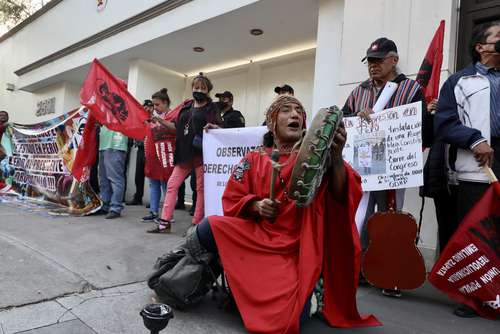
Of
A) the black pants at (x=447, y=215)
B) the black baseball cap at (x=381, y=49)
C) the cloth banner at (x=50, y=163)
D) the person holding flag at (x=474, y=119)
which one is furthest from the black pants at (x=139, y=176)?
the person holding flag at (x=474, y=119)

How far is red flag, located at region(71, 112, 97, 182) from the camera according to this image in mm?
5656

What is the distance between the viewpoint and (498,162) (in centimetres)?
263

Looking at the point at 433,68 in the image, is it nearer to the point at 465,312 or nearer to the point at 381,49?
the point at 381,49

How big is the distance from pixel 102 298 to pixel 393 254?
6.59ft

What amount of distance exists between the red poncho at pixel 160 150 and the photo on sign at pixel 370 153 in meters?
2.68

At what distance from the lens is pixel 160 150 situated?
5254 millimetres

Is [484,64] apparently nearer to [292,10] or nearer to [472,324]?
[472,324]

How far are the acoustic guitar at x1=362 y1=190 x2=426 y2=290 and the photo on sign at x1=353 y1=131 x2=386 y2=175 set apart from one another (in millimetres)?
406

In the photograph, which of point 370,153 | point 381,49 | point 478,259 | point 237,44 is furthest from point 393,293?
point 237,44

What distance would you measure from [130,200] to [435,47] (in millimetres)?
6260

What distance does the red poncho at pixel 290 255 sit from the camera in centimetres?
201

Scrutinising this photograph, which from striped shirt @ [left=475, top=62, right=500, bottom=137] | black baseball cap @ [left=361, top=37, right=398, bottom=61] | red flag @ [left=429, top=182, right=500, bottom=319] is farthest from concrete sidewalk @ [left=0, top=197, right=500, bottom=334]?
black baseball cap @ [left=361, top=37, right=398, bottom=61]

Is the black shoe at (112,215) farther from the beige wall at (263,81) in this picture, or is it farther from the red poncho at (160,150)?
the beige wall at (263,81)

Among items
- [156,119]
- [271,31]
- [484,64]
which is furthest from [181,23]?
[484,64]
